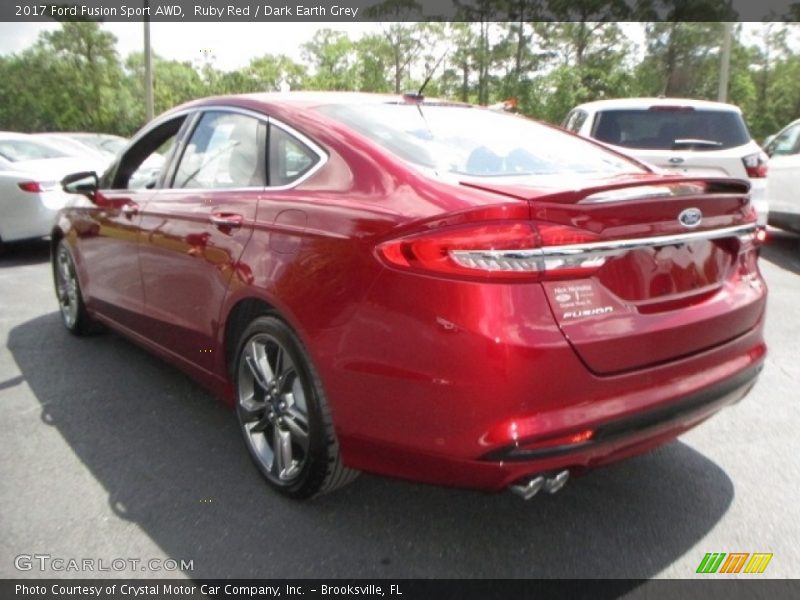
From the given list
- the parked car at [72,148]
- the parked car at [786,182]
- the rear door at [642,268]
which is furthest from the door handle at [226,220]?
the parked car at [786,182]

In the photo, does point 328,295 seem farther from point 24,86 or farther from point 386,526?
point 24,86

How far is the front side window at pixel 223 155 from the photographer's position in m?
3.19

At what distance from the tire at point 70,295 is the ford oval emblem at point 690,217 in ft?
13.1

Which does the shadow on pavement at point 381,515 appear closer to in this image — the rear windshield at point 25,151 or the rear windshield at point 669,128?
the rear windshield at point 669,128

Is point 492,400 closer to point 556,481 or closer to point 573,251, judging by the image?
point 556,481

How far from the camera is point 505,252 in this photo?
7.06 feet

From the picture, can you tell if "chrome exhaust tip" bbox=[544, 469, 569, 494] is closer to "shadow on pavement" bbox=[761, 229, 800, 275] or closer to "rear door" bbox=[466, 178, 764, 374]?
"rear door" bbox=[466, 178, 764, 374]

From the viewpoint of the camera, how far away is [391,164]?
8.38 ft

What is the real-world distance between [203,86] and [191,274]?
4581cm

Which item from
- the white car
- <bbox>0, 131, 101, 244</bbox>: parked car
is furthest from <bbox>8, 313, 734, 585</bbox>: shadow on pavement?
<bbox>0, 131, 101, 244</bbox>: parked car

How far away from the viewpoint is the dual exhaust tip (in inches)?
87.9

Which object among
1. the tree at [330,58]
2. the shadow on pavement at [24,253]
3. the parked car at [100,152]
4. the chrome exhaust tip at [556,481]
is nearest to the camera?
the chrome exhaust tip at [556,481]

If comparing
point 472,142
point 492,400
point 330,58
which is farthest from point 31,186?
point 330,58

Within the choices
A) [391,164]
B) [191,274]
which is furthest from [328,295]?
[191,274]
